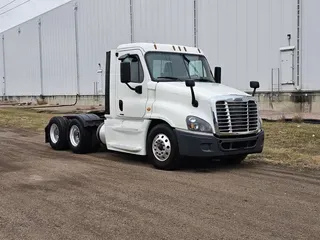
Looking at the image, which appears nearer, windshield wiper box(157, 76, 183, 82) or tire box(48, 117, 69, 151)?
windshield wiper box(157, 76, 183, 82)

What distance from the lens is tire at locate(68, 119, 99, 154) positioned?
11094mm

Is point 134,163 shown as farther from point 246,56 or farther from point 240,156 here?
point 246,56

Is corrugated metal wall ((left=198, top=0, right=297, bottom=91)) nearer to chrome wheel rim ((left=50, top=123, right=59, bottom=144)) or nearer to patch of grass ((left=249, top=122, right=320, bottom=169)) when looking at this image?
patch of grass ((left=249, top=122, right=320, bottom=169))

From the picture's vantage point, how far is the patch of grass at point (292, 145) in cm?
967

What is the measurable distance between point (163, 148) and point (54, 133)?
15.0 ft

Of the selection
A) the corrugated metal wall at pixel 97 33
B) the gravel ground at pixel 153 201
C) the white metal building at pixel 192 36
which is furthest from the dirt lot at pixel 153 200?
the corrugated metal wall at pixel 97 33

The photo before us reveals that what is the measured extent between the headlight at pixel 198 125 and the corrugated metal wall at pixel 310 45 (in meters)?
13.9

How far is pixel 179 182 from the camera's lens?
7746mm

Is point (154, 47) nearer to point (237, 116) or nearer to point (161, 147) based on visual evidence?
point (161, 147)

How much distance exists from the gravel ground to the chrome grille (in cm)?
87

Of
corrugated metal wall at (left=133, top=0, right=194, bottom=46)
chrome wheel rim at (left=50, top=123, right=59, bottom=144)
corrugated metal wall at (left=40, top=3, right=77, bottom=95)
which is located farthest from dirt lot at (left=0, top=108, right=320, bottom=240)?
corrugated metal wall at (left=40, top=3, right=77, bottom=95)

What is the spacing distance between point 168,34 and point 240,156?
2079 cm

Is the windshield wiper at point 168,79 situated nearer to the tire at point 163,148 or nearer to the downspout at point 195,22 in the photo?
the tire at point 163,148

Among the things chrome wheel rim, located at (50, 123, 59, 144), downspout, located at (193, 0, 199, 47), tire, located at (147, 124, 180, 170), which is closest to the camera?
tire, located at (147, 124, 180, 170)
